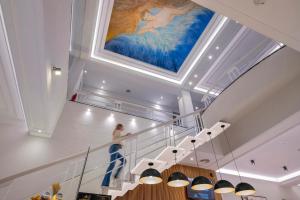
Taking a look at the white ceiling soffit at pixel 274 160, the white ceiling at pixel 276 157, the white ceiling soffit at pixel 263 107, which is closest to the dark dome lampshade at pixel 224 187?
the white ceiling soffit at pixel 263 107

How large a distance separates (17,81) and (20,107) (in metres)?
1.05

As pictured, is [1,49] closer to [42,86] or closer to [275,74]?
[42,86]

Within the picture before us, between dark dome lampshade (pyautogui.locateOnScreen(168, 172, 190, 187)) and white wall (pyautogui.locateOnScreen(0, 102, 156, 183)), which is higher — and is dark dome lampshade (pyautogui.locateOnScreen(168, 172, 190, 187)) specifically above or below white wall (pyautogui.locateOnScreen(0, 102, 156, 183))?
below

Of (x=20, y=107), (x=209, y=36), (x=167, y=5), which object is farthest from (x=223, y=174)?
(x=20, y=107)

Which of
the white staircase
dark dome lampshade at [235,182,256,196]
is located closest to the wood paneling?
the white staircase

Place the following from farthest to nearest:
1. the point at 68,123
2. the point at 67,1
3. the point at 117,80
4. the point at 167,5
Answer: the point at 117,80
the point at 167,5
the point at 68,123
the point at 67,1

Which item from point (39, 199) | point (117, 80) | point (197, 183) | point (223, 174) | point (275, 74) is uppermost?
point (117, 80)

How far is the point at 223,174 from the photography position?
21.8 feet

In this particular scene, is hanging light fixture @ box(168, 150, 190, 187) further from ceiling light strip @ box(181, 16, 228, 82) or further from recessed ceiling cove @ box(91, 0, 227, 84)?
ceiling light strip @ box(181, 16, 228, 82)

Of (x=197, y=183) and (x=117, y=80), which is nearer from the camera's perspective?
(x=197, y=183)

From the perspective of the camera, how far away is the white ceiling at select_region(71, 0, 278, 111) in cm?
596

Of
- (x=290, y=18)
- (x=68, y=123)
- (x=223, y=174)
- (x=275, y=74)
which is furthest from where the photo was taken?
(x=223, y=174)

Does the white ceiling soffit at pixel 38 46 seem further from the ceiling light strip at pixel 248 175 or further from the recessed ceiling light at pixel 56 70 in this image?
the ceiling light strip at pixel 248 175

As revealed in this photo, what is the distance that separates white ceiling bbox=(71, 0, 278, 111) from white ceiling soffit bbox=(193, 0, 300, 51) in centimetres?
289
